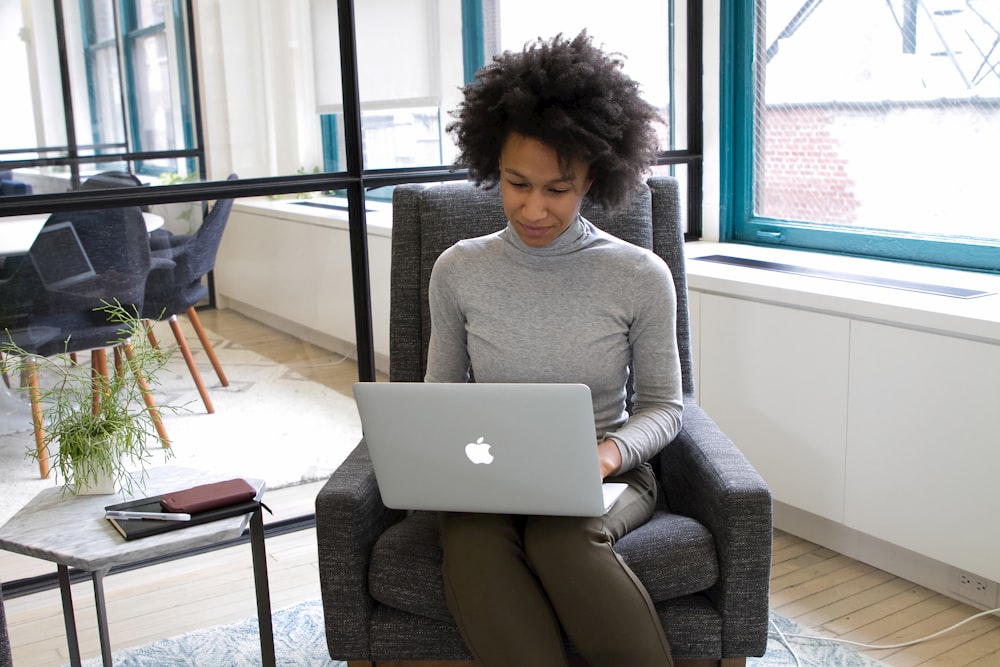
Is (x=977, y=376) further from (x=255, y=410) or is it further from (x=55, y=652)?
(x=55, y=652)

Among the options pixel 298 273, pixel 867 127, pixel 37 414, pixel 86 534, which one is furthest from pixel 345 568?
pixel 867 127

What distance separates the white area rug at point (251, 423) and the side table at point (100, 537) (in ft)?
1.98

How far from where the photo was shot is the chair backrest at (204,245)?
2559 millimetres

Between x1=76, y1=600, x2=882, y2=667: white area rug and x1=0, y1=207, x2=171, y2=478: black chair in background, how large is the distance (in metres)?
0.57

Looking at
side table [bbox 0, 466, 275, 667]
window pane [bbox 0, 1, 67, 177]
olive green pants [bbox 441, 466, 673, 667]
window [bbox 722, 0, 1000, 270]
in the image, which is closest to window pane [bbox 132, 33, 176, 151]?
window pane [bbox 0, 1, 67, 177]

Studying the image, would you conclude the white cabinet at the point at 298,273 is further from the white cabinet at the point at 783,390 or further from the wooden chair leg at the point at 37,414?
the white cabinet at the point at 783,390

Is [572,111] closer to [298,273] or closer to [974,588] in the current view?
[298,273]

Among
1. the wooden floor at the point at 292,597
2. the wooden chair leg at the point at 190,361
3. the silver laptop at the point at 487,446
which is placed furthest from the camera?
the wooden chair leg at the point at 190,361

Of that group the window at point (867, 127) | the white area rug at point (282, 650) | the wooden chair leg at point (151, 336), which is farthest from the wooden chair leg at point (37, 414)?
the window at point (867, 127)

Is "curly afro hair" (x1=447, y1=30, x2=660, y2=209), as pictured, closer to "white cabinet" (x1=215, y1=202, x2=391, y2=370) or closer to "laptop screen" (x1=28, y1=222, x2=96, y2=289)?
"white cabinet" (x1=215, y1=202, x2=391, y2=370)

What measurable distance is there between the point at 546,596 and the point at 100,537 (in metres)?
0.73

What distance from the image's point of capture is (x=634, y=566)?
160 cm

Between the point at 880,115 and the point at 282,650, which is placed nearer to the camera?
the point at 282,650

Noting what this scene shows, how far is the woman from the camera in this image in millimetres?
1670
